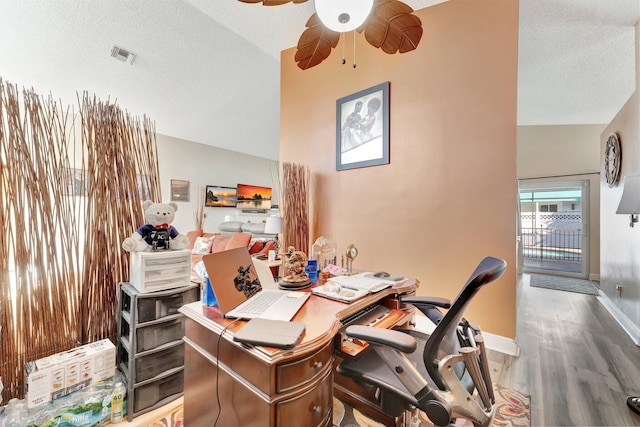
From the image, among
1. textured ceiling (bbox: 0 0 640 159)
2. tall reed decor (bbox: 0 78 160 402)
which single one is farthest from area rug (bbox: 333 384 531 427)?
textured ceiling (bbox: 0 0 640 159)

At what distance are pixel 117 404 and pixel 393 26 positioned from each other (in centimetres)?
279

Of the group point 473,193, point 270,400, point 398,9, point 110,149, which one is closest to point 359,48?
point 398,9

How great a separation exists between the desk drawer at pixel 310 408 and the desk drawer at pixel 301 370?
41mm

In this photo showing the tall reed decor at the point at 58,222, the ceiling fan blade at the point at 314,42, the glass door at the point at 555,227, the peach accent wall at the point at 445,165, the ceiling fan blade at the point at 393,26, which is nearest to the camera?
the tall reed decor at the point at 58,222

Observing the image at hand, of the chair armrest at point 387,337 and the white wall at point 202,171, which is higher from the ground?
the white wall at point 202,171

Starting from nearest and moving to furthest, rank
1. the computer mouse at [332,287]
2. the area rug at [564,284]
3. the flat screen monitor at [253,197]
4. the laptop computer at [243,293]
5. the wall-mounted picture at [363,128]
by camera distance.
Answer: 1. the laptop computer at [243,293]
2. the computer mouse at [332,287]
3. the wall-mounted picture at [363,128]
4. the area rug at [564,284]
5. the flat screen monitor at [253,197]

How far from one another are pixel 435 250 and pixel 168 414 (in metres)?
2.34

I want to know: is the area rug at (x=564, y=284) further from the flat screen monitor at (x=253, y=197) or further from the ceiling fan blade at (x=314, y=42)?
the flat screen monitor at (x=253, y=197)

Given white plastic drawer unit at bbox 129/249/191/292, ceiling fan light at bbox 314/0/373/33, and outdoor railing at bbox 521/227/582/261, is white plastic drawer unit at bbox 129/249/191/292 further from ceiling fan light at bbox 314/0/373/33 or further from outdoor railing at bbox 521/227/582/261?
outdoor railing at bbox 521/227/582/261

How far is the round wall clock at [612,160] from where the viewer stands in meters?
3.00

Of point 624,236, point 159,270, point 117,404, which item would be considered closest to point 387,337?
point 159,270

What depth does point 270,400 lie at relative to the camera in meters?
0.79

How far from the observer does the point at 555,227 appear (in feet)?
18.1

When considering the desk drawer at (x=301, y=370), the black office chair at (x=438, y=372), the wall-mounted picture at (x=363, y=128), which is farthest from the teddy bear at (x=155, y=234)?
the wall-mounted picture at (x=363, y=128)
